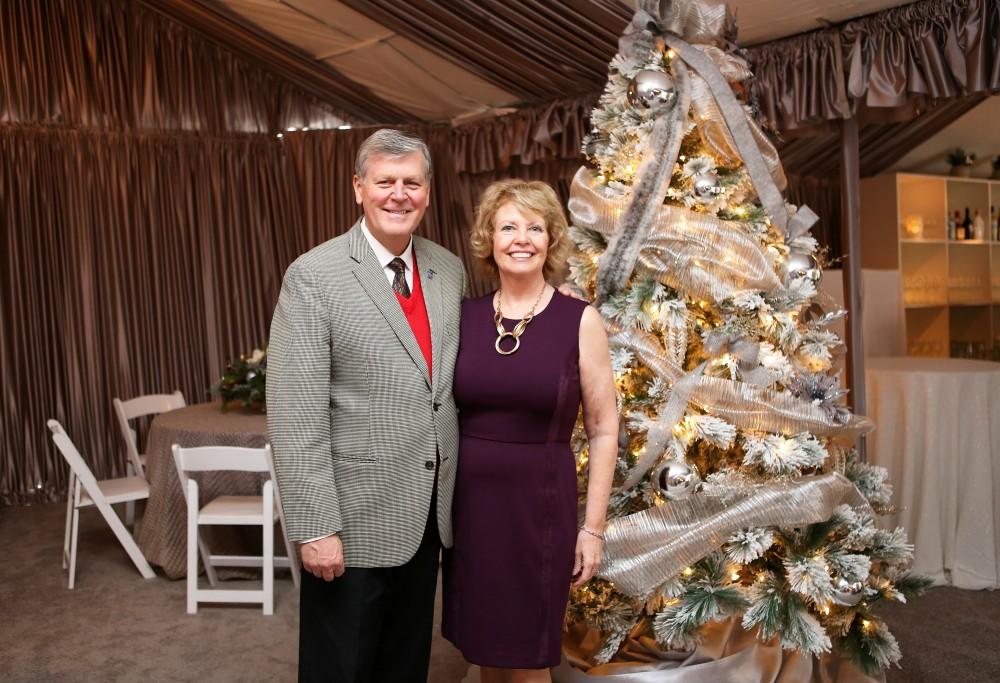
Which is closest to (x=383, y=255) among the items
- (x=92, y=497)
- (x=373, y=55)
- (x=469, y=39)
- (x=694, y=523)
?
(x=694, y=523)

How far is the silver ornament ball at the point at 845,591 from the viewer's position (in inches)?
97.0

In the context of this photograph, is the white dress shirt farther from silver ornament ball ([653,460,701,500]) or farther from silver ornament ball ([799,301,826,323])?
silver ornament ball ([799,301,826,323])

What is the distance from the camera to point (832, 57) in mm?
3863

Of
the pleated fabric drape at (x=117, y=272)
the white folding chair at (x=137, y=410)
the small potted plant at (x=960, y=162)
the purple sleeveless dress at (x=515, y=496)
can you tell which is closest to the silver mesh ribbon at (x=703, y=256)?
the purple sleeveless dress at (x=515, y=496)

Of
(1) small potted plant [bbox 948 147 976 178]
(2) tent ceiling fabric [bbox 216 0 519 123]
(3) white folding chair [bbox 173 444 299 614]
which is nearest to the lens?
(3) white folding chair [bbox 173 444 299 614]

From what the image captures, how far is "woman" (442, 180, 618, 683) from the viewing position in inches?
80.2

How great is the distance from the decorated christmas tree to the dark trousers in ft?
2.05

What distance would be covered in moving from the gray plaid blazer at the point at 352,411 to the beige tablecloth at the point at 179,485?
2.24m

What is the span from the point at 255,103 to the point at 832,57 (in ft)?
15.2

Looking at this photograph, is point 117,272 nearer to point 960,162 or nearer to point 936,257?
point 936,257

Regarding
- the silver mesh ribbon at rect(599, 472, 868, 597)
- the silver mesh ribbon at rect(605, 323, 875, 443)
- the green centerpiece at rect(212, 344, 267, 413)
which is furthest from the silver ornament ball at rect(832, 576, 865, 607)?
the green centerpiece at rect(212, 344, 267, 413)

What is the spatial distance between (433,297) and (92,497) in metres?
2.93

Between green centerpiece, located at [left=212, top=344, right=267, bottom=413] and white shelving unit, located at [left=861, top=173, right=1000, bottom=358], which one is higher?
white shelving unit, located at [left=861, top=173, right=1000, bottom=358]

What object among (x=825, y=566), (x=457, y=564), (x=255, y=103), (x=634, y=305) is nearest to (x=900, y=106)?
(x=634, y=305)
